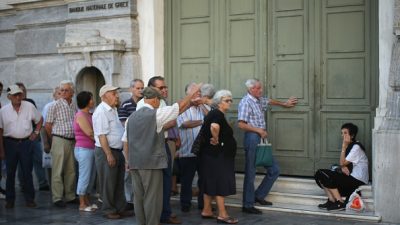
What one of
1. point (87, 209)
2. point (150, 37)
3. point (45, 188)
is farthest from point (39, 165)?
point (150, 37)

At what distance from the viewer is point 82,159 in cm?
1005

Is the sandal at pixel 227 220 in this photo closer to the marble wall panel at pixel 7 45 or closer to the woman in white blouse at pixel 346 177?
the woman in white blouse at pixel 346 177

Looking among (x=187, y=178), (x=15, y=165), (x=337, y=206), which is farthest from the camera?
(x=15, y=165)

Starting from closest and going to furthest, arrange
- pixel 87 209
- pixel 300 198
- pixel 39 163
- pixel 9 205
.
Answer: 1. pixel 300 198
2. pixel 87 209
3. pixel 9 205
4. pixel 39 163

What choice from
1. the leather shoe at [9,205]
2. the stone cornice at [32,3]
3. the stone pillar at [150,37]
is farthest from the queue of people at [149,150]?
the stone cornice at [32,3]

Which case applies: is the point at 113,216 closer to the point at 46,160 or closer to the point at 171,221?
the point at 171,221

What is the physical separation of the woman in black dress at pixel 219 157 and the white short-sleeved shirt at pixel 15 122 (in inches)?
124

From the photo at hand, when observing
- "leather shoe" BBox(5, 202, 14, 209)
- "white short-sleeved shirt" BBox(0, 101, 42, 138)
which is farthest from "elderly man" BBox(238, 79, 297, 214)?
"leather shoe" BBox(5, 202, 14, 209)

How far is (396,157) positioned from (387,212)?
0.73 metres

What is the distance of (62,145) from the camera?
10438 millimetres

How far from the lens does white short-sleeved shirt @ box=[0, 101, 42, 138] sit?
34.1ft

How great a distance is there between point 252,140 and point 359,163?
1.52 m

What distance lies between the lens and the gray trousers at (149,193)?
801 cm

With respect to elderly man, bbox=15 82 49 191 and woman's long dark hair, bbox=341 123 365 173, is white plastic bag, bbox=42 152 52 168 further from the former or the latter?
woman's long dark hair, bbox=341 123 365 173
